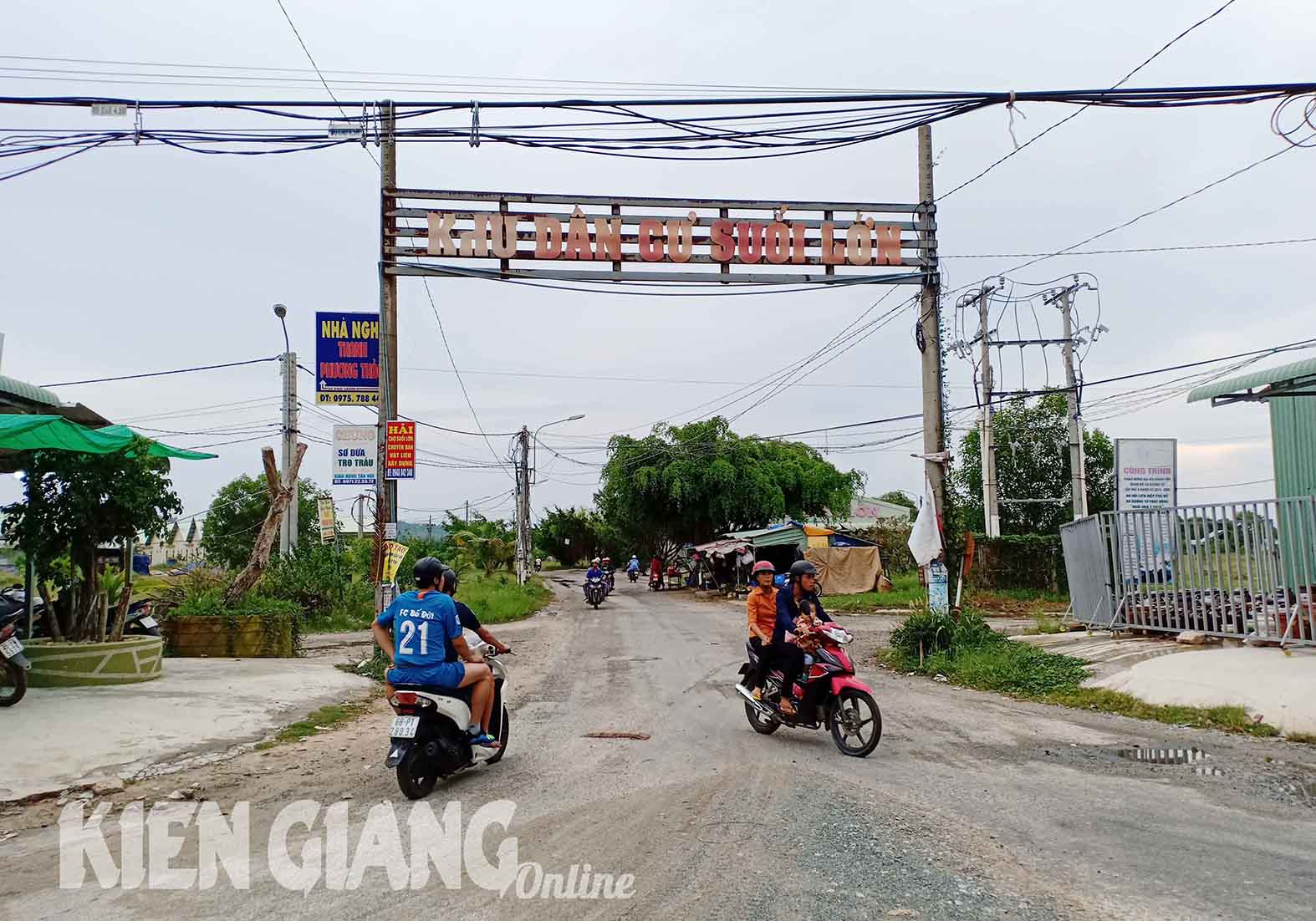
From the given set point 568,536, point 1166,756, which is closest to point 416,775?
point 1166,756

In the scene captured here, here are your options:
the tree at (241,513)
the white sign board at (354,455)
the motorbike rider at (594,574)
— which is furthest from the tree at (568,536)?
the white sign board at (354,455)

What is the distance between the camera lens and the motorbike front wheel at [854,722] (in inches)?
297

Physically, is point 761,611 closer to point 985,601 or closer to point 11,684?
point 11,684

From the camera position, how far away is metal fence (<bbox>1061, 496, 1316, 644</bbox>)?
10.6 metres

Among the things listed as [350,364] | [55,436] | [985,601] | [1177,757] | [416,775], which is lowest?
[985,601]

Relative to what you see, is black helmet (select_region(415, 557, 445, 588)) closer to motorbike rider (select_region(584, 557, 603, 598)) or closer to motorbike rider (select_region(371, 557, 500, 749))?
motorbike rider (select_region(371, 557, 500, 749))

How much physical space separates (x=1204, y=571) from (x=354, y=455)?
44.2 feet

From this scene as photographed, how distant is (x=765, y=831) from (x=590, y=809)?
1.20 metres

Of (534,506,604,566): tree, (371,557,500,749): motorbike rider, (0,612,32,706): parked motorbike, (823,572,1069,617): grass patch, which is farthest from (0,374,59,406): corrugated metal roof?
(534,506,604,566): tree

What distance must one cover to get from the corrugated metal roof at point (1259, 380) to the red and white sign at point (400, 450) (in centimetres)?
1050

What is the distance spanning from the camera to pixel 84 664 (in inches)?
409

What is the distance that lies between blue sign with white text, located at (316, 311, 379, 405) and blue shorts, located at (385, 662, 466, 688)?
28.8 feet

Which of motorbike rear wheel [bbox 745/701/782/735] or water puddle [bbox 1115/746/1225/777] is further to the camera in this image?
motorbike rear wheel [bbox 745/701/782/735]

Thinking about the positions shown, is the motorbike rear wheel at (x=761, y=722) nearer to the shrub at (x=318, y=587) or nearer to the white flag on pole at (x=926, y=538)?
the white flag on pole at (x=926, y=538)
